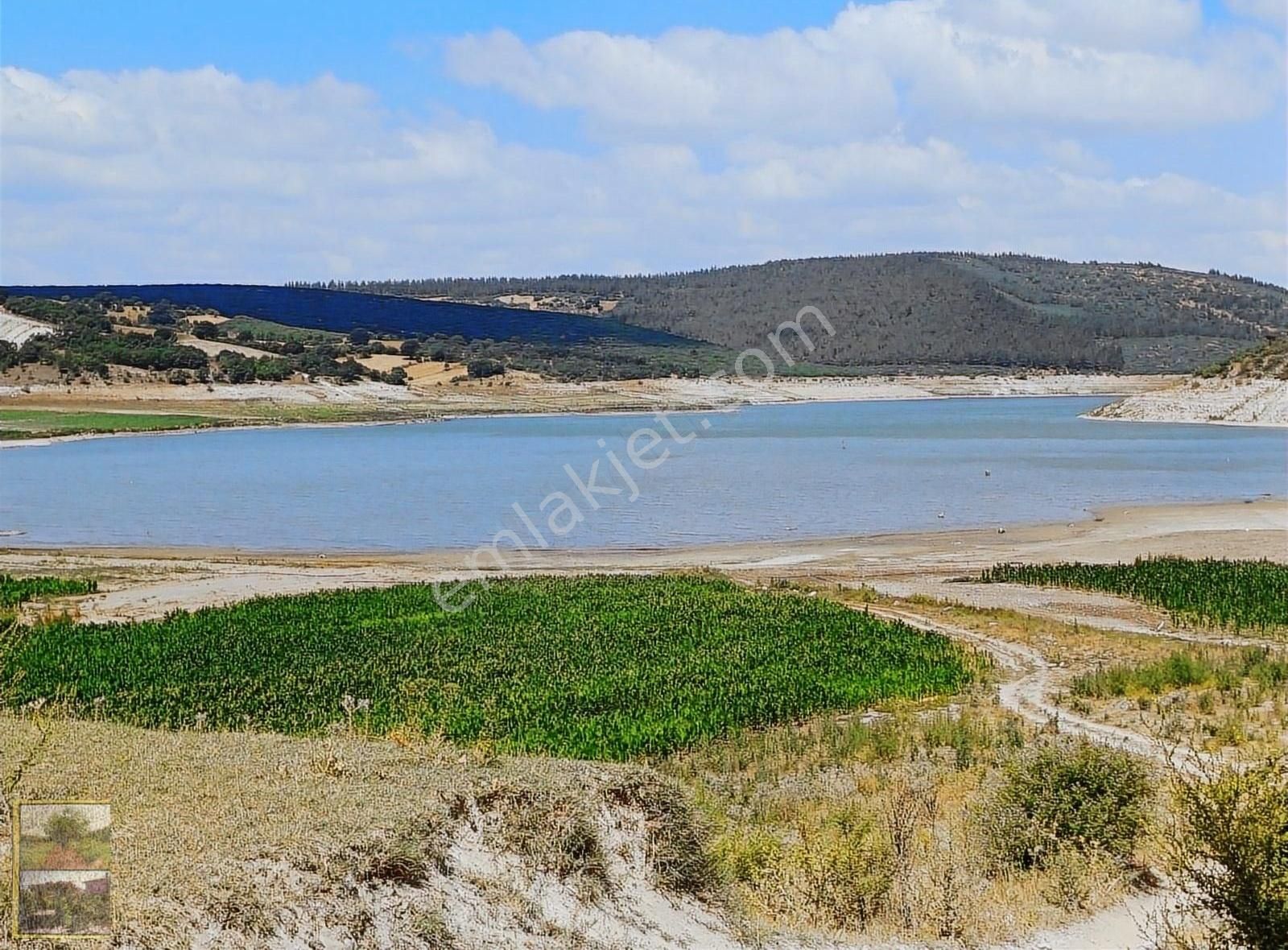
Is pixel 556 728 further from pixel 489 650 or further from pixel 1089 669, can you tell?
pixel 1089 669

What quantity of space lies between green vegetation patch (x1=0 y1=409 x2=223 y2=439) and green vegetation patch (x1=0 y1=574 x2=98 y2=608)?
5333 centimetres

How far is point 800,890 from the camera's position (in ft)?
27.3

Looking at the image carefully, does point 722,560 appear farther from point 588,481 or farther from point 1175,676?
point 588,481

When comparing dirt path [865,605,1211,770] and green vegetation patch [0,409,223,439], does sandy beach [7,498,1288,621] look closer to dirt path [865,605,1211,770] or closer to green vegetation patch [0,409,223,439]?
dirt path [865,605,1211,770]

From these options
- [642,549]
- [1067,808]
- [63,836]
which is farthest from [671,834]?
[642,549]

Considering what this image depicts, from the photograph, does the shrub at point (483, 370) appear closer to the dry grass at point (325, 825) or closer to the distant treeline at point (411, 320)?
the distant treeline at point (411, 320)

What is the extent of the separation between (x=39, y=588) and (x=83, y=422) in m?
66.1

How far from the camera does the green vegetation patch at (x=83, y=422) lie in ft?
266

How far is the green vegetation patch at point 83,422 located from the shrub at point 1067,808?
252ft

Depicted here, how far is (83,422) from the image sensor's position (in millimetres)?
88438

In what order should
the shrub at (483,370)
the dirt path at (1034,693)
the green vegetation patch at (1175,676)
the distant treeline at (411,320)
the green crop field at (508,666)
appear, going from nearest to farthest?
the dirt path at (1034,693) → the green crop field at (508,666) → the green vegetation patch at (1175,676) → the shrub at (483,370) → the distant treeline at (411,320)

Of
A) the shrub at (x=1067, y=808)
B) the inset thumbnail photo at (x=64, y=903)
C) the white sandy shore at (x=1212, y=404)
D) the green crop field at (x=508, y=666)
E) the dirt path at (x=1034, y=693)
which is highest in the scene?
the white sandy shore at (x=1212, y=404)

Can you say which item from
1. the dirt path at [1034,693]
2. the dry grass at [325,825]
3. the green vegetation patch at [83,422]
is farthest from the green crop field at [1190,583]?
the green vegetation patch at [83,422]

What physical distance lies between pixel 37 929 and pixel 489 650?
14011 millimetres
